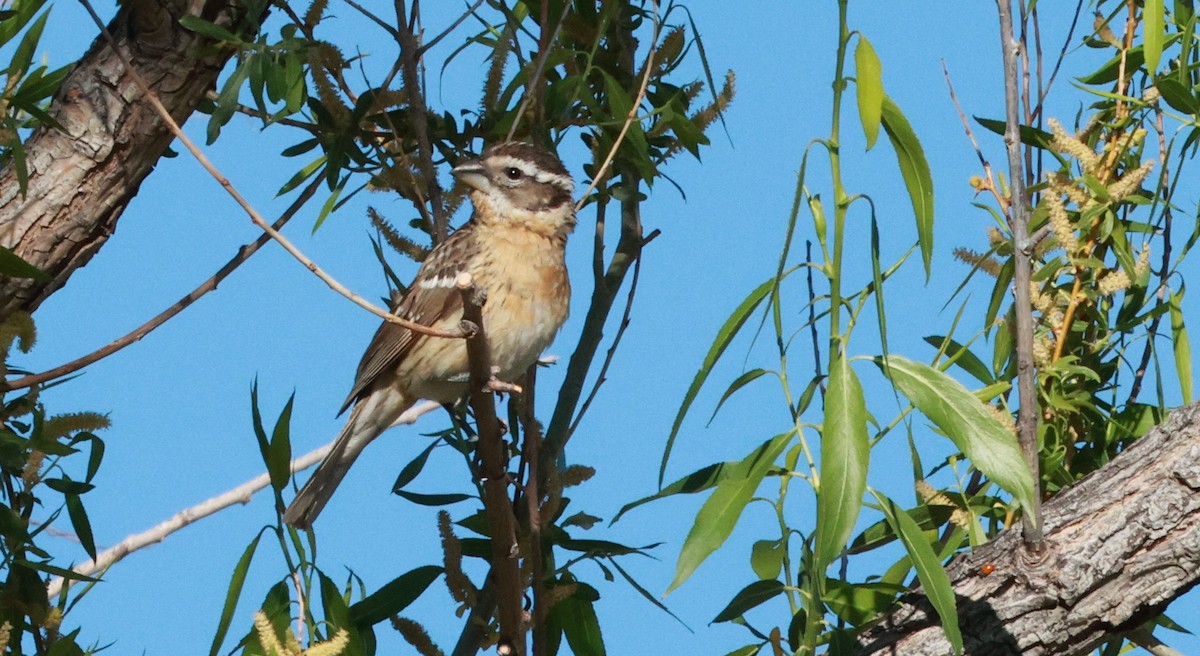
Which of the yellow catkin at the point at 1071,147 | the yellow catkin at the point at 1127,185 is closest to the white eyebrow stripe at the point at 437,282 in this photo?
the yellow catkin at the point at 1071,147

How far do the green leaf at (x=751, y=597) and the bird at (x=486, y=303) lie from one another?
1.47 m

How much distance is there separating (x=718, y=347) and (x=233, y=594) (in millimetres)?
1106

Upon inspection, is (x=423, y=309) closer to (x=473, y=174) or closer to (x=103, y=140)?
(x=473, y=174)

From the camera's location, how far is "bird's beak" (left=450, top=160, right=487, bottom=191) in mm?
4512

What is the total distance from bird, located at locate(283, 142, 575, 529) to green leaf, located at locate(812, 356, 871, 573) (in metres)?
2.10

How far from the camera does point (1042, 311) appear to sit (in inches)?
144

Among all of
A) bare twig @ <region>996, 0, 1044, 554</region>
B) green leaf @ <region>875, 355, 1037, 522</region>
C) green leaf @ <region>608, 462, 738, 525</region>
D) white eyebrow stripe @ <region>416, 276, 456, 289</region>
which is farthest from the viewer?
white eyebrow stripe @ <region>416, 276, 456, 289</region>

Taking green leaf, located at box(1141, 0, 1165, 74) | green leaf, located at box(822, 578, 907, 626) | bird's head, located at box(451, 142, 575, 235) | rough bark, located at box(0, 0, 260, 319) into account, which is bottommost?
green leaf, located at box(822, 578, 907, 626)

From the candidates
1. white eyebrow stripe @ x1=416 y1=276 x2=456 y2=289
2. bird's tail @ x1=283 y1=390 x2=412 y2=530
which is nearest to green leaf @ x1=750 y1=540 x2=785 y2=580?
white eyebrow stripe @ x1=416 y1=276 x2=456 y2=289

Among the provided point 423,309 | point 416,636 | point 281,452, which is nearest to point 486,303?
point 423,309

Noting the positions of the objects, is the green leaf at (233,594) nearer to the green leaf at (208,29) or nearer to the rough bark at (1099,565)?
the green leaf at (208,29)

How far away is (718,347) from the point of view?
301 cm

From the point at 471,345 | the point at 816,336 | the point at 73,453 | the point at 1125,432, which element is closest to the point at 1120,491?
the point at 1125,432

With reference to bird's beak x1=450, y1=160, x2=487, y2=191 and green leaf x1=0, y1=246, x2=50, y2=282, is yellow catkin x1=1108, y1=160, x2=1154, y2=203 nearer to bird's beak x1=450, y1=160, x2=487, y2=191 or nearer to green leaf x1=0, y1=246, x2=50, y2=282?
bird's beak x1=450, y1=160, x2=487, y2=191
